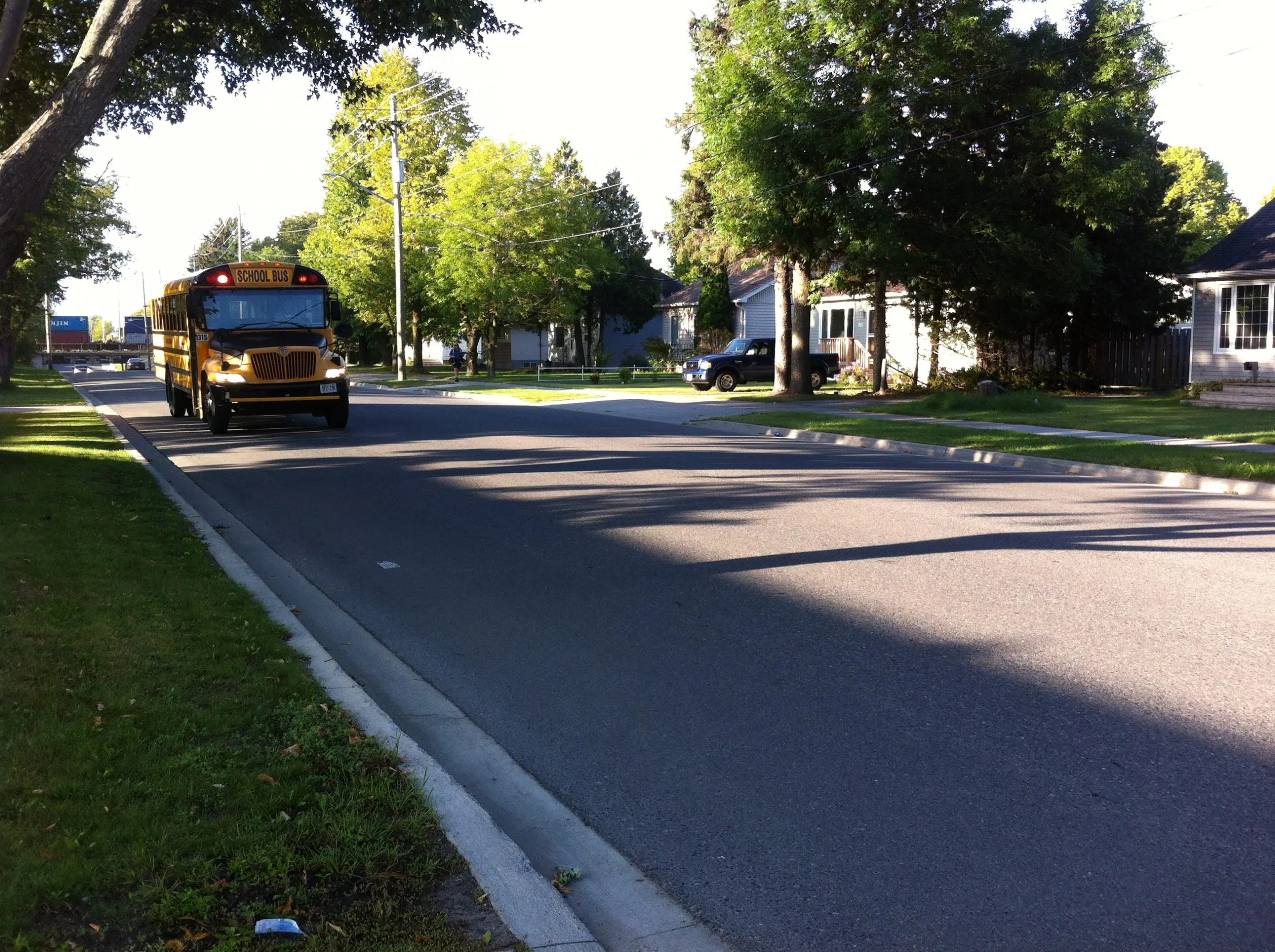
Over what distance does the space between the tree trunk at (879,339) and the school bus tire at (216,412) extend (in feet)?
58.9

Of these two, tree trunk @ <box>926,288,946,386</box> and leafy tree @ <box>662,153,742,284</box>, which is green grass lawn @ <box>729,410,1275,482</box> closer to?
tree trunk @ <box>926,288,946,386</box>

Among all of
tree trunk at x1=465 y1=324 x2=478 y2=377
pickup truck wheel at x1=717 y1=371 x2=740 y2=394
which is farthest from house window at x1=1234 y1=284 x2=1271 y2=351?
tree trunk at x1=465 y1=324 x2=478 y2=377

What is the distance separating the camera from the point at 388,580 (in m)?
9.09

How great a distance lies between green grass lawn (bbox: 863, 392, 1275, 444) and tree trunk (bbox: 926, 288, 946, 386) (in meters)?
5.93

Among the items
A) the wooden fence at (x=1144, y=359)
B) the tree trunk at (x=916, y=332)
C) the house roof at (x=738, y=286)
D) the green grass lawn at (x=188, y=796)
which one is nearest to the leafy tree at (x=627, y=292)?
the house roof at (x=738, y=286)

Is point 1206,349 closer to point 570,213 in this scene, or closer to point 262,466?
point 262,466

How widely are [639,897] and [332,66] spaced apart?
16.6 metres

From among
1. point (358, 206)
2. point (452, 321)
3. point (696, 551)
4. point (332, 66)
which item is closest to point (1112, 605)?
point (696, 551)

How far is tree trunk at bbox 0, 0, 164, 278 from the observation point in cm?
1178

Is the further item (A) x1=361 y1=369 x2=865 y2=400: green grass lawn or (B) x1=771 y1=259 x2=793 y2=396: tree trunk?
(A) x1=361 y1=369 x2=865 y2=400: green grass lawn

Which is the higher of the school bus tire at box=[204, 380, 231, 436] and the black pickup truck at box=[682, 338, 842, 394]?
the black pickup truck at box=[682, 338, 842, 394]

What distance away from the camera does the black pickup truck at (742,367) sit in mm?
38219

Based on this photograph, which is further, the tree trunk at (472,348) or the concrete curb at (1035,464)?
the tree trunk at (472,348)

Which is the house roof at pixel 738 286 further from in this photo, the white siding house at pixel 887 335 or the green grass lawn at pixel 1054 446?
the green grass lawn at pixel 1054 446
